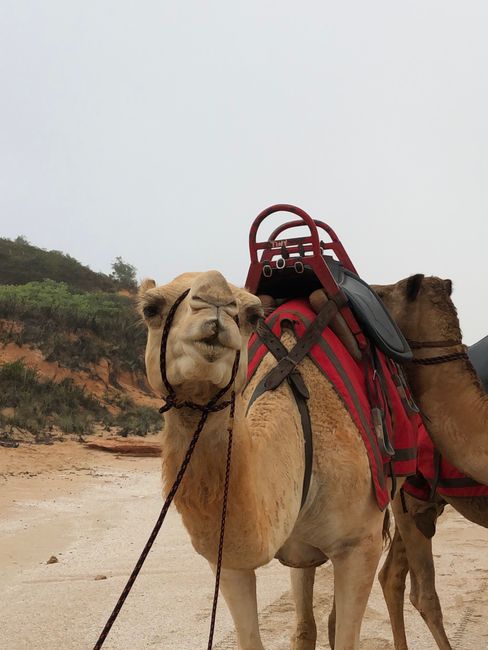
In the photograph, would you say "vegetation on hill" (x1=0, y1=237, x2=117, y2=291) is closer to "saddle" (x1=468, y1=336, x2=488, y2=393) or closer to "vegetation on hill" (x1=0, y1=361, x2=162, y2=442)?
"vegetation on hill" (x1=0, y1=361, x2=162, y2=442)

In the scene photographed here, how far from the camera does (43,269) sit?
113ft

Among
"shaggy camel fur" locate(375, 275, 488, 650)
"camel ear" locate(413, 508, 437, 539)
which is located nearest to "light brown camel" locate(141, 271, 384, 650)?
"shaggy camel fur" locate(375, 275, 488, 650)

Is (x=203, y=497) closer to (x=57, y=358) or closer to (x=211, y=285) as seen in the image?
(x=211, y=285)

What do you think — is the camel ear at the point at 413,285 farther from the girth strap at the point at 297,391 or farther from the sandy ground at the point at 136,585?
the sandy ground at the point at 136,585

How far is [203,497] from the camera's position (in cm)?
218

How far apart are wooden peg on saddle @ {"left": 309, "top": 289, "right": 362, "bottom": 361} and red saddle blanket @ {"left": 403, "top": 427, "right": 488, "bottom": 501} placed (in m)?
1.21

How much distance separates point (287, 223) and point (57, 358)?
1764cm

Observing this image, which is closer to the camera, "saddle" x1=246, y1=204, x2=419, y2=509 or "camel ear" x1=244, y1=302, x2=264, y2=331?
"camel ear" x1=244, y1=302, x2=264, y2=331

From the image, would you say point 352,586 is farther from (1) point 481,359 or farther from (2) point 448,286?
(1) point 481,359

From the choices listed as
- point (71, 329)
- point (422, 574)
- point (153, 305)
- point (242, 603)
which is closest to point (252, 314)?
point (153, 305)

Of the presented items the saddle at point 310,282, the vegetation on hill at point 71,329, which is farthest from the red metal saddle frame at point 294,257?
the vegetation on hill at point 71,329

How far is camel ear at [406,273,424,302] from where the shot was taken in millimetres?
4273

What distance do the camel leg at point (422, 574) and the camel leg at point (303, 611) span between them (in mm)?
946

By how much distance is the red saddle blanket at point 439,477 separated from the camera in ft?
14.1
